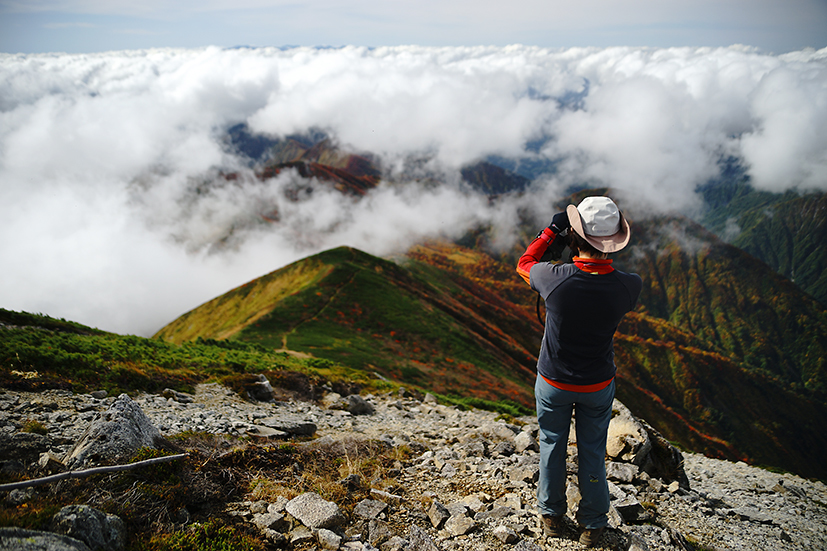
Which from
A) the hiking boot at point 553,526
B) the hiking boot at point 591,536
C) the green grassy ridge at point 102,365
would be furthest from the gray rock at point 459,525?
the green grassy ridge at point 102,365

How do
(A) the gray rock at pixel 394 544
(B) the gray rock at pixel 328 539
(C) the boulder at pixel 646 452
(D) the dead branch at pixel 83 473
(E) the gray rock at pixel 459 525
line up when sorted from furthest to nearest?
(C) the boulder at pixel 646 452 → (E) the gray rock at pixel 459 525 → (A) the gray rock at pixel 394 544 → (B) the gray rock at pixel 328 539 → (D) the dead branch at pixel 83 473

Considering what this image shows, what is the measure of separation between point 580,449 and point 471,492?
2.64 meters

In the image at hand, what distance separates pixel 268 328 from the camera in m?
51.8

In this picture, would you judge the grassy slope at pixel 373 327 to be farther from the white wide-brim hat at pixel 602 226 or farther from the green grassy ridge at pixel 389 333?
the white wide-brim hat at pixel 602 226

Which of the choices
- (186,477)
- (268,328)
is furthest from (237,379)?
(268,328)

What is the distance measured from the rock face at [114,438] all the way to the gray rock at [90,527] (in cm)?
156

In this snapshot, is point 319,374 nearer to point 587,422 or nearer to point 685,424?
point 587,422

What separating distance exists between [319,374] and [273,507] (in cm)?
1431

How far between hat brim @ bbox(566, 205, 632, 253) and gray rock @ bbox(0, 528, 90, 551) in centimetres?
627

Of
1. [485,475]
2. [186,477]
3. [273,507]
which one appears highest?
[186,477]

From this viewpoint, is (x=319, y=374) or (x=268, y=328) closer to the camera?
(x=319, y=374)

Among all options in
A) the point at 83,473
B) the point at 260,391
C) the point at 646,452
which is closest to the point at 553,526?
the point at 646,452

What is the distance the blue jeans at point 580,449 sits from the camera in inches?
218

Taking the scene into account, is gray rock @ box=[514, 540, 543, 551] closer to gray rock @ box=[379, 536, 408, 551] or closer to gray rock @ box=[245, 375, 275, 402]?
gray rock @ box=[379, 536, 408, 551]
